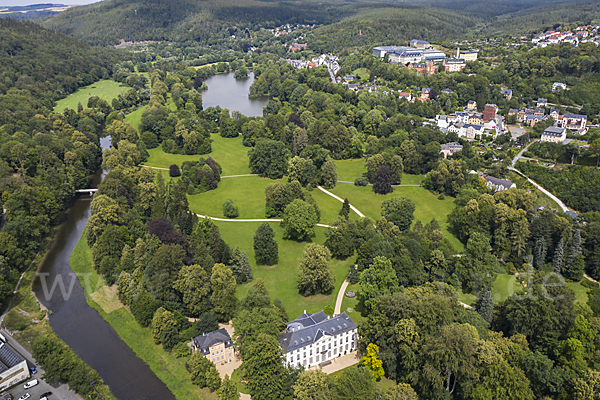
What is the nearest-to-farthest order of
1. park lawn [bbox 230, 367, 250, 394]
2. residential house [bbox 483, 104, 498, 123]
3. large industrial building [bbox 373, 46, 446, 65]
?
park lawn [bbox 230, 367, 250, 394], residential house [bbox 483, 104, 498, 123], large industrial building [bbox 373, 46, 446, 65]

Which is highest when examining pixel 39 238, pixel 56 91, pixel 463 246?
pixel 56 91

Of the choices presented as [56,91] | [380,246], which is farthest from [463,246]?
[56,91]

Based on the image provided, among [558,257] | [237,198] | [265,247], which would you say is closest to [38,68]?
[237,198]

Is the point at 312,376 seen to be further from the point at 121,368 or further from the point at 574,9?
the point at 574,9

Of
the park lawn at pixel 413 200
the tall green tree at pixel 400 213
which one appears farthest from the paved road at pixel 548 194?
the tall green tree at pixel 400 213

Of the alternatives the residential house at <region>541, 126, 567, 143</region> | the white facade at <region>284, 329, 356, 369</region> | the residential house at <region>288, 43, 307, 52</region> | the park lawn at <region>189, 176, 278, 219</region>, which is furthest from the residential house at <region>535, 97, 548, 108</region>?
the residential house at <region>288, 43, 307, 52</region>

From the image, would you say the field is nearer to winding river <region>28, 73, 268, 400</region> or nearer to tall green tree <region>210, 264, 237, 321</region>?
tall green tree <region>210, 264, 237, 321</region>
